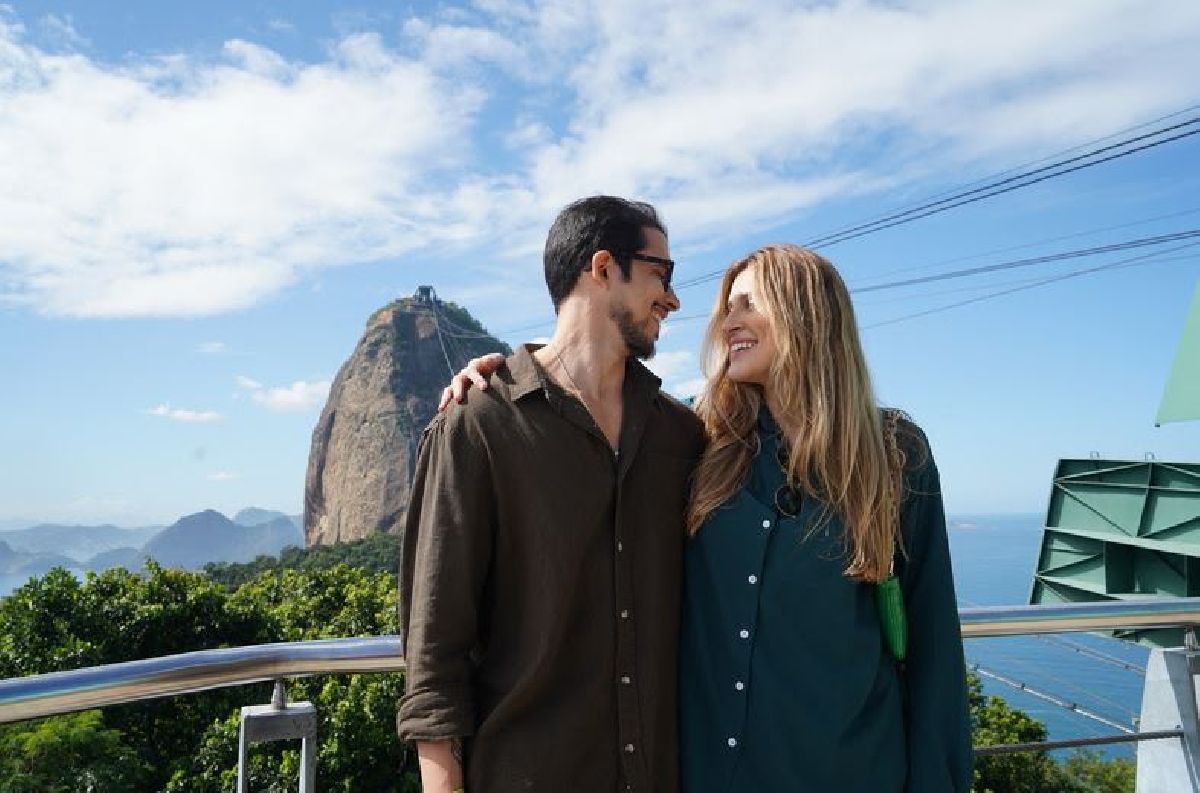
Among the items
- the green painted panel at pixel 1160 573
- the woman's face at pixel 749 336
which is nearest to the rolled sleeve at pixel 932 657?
the woman's face at pixel 749 336

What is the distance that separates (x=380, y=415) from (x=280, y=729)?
319 feet

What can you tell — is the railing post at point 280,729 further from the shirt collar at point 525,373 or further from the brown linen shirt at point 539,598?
the shirt collar at point 525,373

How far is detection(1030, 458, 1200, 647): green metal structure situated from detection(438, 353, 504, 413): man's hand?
12.6 meters

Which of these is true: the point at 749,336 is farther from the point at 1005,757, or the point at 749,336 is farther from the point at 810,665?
the point at 1005,757

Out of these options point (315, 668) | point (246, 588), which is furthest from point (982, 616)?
point (246, 588)

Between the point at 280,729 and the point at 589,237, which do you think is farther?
the point at 280,729

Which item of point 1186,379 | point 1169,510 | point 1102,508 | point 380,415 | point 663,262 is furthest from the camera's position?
point 380,415

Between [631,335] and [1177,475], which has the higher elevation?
[1177,475]

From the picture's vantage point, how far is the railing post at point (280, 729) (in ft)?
5.61

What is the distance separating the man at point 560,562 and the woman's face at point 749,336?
197mm

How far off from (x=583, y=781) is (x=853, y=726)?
45cm

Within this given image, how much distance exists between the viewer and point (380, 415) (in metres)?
96.4

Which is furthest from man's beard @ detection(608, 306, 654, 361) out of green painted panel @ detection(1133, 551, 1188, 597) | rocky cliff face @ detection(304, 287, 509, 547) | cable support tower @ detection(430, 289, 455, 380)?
cable support tower @ detection(430, 289, 455, 380)

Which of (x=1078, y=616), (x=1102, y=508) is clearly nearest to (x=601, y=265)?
(x=1078, y=616)
